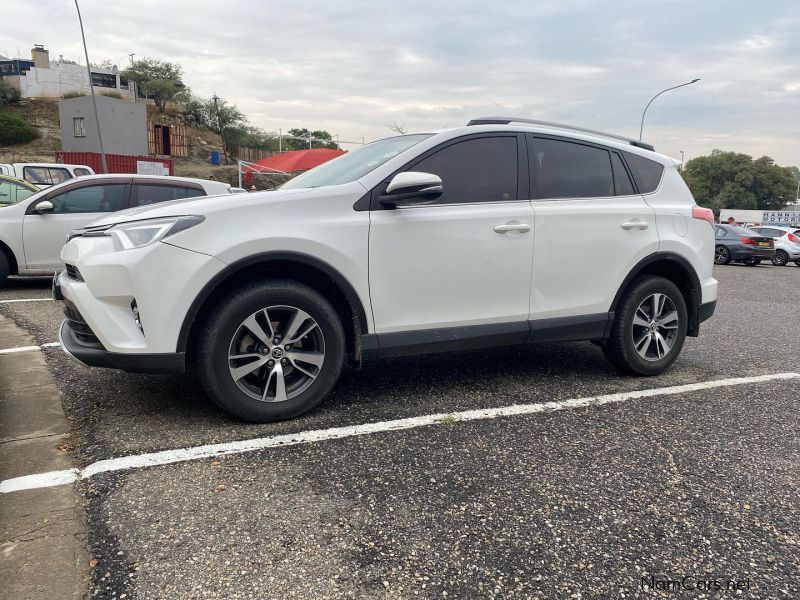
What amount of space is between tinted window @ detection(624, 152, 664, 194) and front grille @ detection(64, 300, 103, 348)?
12.1ft

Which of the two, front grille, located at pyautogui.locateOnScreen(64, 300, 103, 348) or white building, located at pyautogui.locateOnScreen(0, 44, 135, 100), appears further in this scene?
white building, located at pyautogui.locateOnScreen(0, 44, 135, 100)

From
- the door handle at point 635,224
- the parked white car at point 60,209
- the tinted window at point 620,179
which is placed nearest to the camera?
the door handle at point 635,224

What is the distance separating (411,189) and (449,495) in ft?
5.33

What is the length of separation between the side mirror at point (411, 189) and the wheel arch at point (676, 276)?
5.58 feet

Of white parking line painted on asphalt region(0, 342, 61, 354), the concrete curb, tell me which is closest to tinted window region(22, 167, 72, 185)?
white parking line painted on asphalt region(0, 342, 61, 354)

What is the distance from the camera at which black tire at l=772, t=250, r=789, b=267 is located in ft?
74.6

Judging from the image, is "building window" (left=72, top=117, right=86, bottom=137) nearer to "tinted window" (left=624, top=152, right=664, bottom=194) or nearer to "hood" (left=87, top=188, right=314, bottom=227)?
"hood" (left=87, top=188, right=314, bottom=227)

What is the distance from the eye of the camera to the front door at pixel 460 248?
3467 millimetres

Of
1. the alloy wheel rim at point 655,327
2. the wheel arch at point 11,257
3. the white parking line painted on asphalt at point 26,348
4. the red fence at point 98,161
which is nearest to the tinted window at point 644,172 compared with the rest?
the alloy wheel rim at point 655,327

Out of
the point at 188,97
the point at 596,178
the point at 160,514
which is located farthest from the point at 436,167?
the point at 188,97

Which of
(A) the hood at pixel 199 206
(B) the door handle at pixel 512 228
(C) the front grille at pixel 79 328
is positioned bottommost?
(C) the front grille at pixel 79 328

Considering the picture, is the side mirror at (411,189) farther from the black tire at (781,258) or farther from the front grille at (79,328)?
the black tire at (781,258)

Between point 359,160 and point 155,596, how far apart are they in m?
2.81

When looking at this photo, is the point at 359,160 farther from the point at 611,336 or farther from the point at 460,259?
the point at 611,336
